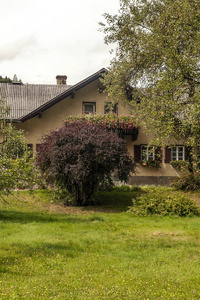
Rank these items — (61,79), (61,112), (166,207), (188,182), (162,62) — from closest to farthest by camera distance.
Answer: (166,207)
(162,62)
(188,182)
(61,112)
(61,79)

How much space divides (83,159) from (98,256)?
20.7 feet

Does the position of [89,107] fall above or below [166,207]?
above

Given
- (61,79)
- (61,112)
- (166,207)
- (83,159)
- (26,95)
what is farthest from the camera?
(61,79)

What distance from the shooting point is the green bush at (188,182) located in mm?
16703

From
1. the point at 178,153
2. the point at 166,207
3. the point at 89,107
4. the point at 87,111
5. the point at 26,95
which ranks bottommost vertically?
the point at 166,207

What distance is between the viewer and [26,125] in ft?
67.9

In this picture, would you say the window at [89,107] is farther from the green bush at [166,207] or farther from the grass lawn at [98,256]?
the grass lawn at [98,256]

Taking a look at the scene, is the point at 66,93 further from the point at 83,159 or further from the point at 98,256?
the point at 98,256

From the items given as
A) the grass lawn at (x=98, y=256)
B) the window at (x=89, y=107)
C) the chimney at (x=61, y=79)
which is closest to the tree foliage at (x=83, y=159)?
the grass lawn at (x=98, y=256)

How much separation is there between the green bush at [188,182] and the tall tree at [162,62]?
300cm

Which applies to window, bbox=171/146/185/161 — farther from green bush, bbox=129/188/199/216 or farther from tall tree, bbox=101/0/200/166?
green bush, bbox=129/188/199/216

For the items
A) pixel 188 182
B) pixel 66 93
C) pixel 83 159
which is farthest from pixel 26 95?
pixel 188 182

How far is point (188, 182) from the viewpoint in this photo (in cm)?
1700

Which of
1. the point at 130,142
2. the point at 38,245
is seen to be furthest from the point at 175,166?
the point at 38,245
